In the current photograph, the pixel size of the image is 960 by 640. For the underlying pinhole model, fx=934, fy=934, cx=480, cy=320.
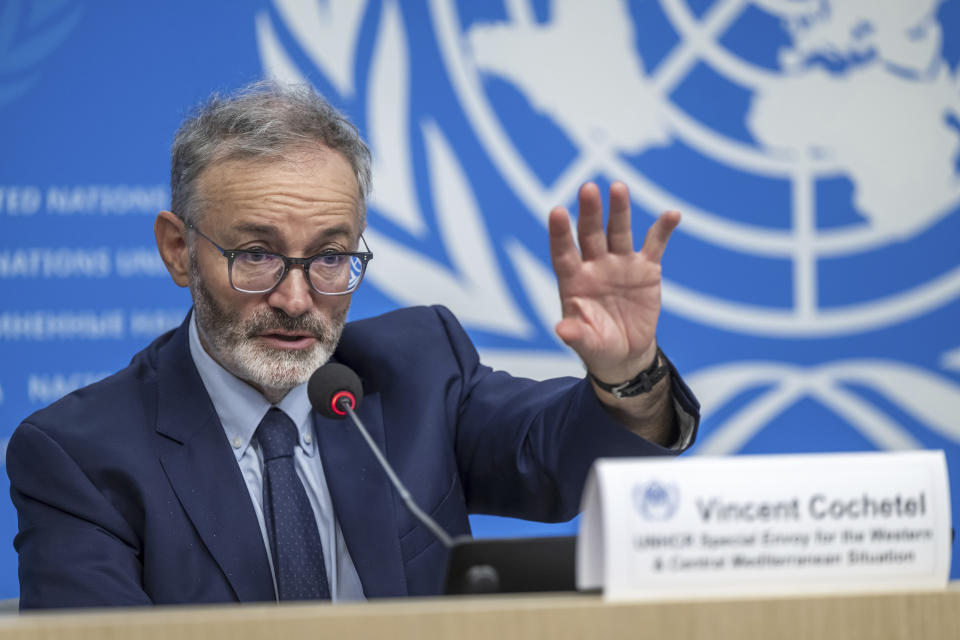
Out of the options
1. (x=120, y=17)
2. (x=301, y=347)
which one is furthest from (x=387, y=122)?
(x=301, y=347)

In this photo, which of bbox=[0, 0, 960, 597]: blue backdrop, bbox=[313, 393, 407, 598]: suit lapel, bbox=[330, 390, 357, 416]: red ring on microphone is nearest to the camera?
bbox=[330, 390, 357, 416]: red ring on microphone

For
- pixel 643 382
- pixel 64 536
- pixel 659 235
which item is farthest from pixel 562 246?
pixel 64 536

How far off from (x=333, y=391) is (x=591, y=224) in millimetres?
479

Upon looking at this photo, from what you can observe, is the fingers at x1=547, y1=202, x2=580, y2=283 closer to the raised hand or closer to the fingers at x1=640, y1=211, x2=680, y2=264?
the raised hand

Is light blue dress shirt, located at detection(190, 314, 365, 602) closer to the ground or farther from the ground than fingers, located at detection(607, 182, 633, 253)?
closer to the ground

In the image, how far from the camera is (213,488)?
1.71 metres

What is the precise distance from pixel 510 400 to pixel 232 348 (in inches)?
23.3

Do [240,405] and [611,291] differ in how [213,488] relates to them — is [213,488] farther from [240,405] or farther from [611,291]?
[611,291]

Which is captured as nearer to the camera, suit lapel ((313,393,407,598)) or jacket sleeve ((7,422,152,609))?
jacket sleeve ((7,422,152,609))

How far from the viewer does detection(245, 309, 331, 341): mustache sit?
182 centimetres

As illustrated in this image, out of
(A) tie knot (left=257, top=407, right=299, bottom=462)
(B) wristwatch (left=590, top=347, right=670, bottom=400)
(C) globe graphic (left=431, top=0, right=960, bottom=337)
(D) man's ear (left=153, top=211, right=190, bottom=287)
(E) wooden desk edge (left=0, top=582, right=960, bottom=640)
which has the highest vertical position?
(C) globe graphic (left=431, top=0, right=960, bottom=337)

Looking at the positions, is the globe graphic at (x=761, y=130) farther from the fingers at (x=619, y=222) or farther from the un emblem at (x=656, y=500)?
the un emblem at (x=656, y=500)

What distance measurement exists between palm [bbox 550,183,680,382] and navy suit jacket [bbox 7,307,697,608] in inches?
4.1

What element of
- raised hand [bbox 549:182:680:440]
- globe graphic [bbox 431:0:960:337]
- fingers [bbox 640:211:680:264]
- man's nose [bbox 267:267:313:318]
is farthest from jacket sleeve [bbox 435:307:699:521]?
globe graphic [bbox 431:0:960:337]
